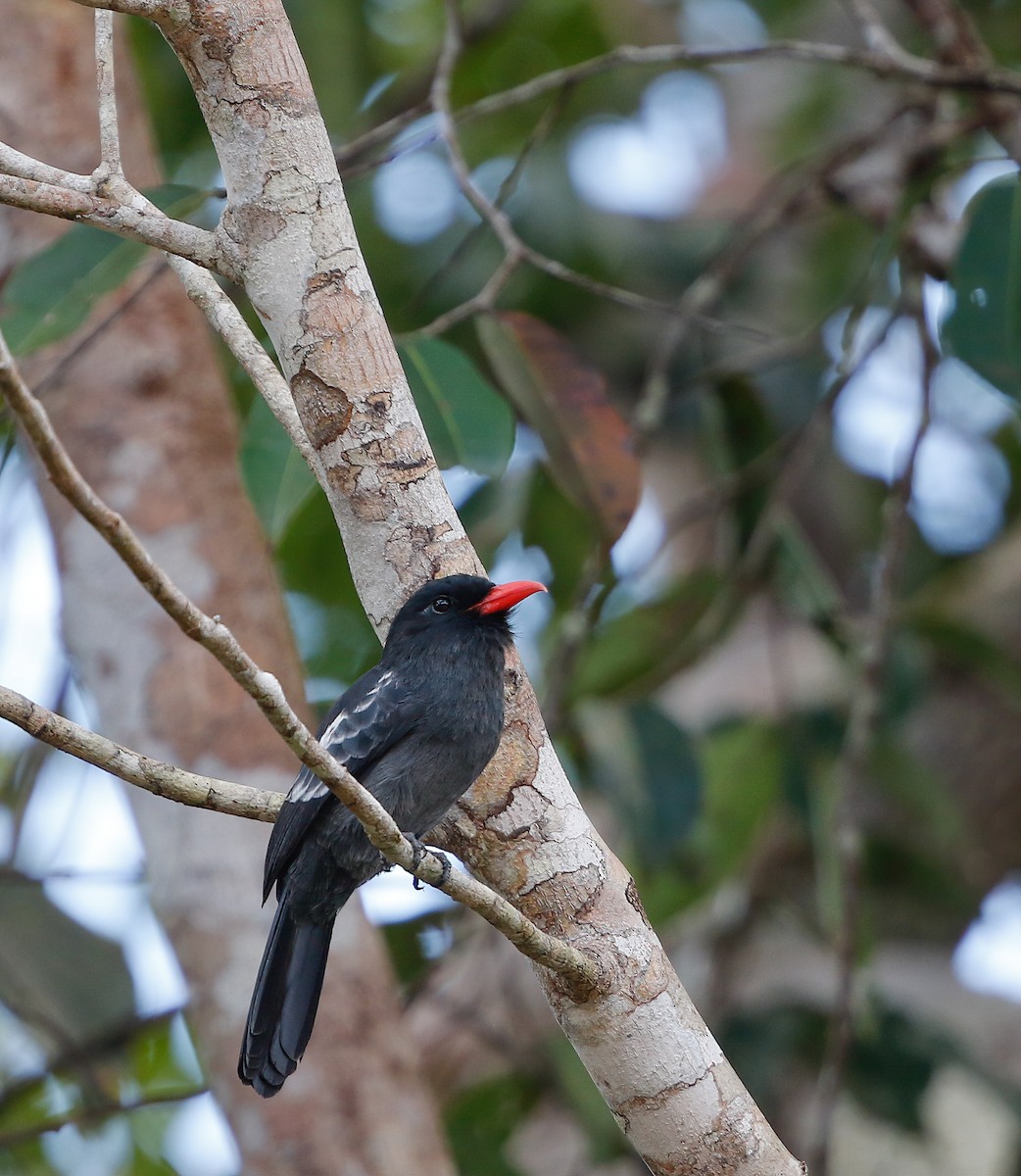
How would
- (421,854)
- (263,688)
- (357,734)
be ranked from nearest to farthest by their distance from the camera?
(263,688) → (421,854) → (357,734)

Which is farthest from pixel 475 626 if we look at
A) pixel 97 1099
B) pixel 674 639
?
pixel 97 1099

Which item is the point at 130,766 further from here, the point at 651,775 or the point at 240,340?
the point at 651,775

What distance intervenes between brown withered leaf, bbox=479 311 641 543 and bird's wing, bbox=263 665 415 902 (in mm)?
727

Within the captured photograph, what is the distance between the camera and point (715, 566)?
4543 millimetres

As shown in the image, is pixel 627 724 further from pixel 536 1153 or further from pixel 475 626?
pixel 536 1153

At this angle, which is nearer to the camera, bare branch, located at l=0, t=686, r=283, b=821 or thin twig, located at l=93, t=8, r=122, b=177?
bare branch, located at l=0, t=686, r=283, b=821

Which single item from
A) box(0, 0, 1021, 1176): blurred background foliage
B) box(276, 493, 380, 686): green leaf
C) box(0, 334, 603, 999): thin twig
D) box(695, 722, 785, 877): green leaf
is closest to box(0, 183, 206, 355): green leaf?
box(0, 0, 1021, 1176): blurred background foliage

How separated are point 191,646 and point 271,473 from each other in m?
0.76

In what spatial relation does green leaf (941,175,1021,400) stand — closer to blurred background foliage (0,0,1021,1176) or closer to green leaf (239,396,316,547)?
blurred background foliage (0,0,1021,1176)

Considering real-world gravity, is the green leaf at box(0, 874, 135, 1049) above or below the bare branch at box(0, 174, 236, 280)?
below

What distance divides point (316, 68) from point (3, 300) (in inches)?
90.2

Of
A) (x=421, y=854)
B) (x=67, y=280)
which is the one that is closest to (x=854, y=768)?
(x=421, y=854)

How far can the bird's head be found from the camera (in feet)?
6.95

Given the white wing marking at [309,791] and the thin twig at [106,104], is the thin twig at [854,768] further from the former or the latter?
the thin twig at [106,104]
